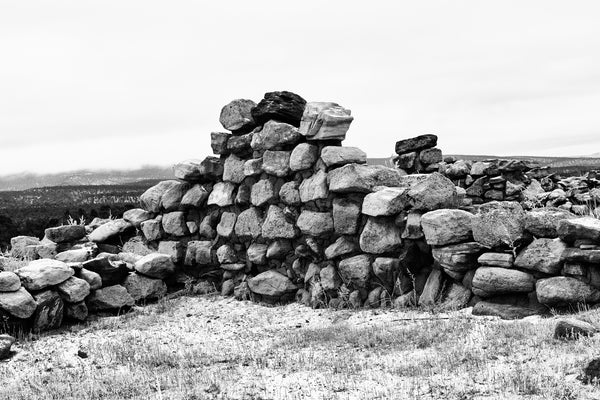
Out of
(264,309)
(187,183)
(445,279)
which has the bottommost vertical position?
(264,309)

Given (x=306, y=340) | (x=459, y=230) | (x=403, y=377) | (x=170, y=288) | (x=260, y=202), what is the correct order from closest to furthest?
(x=403, y=377) < (x=306, y=340) < (x=459, y=230) < (x=260, y=202) < (x=170, y=288)

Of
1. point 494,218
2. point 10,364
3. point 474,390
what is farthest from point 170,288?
point 474,390

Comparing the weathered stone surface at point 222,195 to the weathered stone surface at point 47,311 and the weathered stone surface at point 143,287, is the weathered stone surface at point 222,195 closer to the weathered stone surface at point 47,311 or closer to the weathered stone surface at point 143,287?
the weathered stone surface at point 143,287

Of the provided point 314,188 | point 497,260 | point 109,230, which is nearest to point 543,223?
point 497,260

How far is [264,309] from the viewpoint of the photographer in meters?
11.1

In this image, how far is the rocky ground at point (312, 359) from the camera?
233 inches

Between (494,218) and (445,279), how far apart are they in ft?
4.49

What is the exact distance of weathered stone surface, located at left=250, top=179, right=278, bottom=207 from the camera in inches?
477

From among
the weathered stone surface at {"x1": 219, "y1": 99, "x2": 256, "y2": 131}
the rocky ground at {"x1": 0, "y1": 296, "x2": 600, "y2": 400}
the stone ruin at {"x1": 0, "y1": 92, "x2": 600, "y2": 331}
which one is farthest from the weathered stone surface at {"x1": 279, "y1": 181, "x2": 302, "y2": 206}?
the rocky ground at {"x1": 0, "y1": 296, "x2": 600, "y2": 400}

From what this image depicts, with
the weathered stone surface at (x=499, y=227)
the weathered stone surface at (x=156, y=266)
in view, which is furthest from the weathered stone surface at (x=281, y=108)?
the weathered stone surface at (x=499, y=227)

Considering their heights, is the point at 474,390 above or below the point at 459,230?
below

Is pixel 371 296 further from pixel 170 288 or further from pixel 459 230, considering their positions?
pixel 170 288

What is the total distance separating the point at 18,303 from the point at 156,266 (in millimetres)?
3084

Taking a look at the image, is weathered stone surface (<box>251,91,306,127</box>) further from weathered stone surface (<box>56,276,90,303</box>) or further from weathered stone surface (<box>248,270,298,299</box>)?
weathered stone surface (<box>56,276,90,303</box>)
